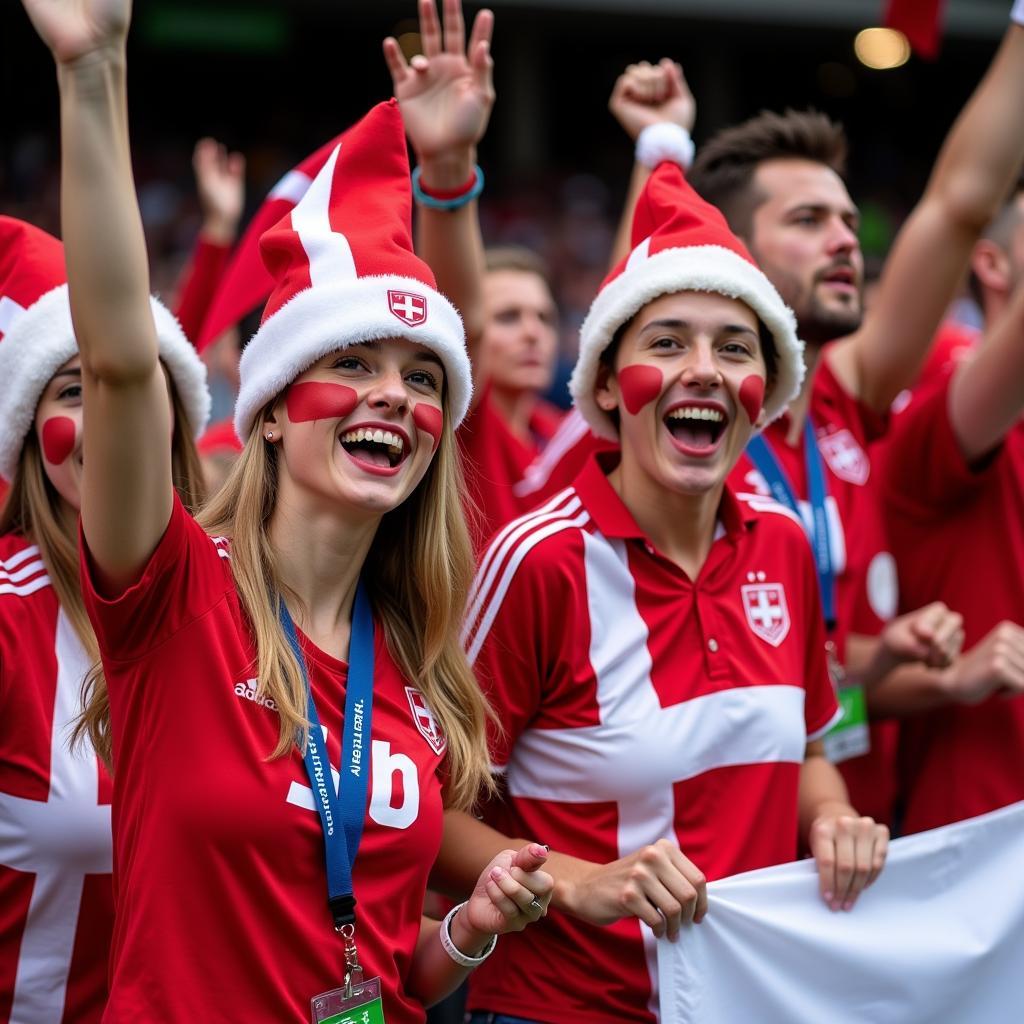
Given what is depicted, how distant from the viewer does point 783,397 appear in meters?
3.18

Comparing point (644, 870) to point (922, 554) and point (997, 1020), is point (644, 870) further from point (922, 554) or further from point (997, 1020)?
point (922, 554)

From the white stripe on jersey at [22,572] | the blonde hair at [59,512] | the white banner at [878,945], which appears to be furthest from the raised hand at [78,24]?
the white banner at [878,945]

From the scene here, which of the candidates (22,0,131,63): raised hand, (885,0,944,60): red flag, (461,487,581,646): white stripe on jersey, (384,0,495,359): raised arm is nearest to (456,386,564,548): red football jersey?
(384,0,495,359): raised arm

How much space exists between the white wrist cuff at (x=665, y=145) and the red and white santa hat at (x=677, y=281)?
34cm

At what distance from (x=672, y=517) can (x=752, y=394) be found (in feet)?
0.95

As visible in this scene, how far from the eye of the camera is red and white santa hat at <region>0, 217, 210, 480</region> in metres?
2.90

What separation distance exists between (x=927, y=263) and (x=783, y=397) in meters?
0.84

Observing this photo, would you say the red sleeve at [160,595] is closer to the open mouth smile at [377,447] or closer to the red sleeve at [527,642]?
the open mouth smile at [377,447]

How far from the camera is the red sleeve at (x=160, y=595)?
2.13 meters

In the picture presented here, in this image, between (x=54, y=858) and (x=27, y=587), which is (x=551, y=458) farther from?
(x=54, y=858)

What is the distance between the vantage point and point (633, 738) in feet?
9.01

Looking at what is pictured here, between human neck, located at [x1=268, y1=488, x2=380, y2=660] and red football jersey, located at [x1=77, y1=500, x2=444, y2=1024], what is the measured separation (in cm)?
18

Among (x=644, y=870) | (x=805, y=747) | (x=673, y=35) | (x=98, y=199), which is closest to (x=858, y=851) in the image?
(x=805, y=747)

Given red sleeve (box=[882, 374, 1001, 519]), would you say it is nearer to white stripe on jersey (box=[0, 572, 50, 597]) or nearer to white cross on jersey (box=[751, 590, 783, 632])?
white cross on jersey (box=[751, 590, 783, 632])
